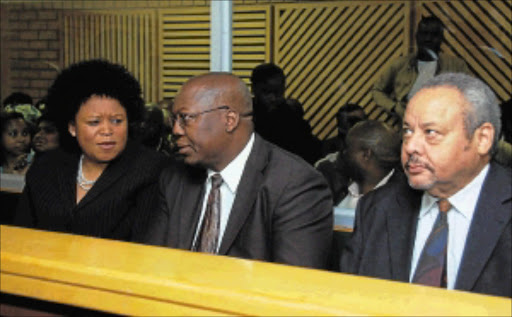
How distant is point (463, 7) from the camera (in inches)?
186

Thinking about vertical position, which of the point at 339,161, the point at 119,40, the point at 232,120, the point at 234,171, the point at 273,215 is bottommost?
the point at 339,161

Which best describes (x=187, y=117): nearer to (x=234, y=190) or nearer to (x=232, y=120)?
(x=232, y=120)

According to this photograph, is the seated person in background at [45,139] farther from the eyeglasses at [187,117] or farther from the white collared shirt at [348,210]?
the eyeglasses at [187,117]

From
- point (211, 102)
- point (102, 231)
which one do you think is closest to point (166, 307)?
point (211, 102)

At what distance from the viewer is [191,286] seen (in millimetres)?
1210

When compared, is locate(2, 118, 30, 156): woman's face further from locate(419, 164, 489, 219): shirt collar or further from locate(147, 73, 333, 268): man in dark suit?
locate(419, 164, 489, 219): shirt collar

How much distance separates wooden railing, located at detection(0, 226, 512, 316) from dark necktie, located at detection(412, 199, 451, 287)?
717mm

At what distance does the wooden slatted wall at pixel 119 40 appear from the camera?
217 inches

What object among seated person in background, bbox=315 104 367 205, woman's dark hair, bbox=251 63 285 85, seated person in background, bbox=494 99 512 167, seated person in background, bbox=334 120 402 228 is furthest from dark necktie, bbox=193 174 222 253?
woman's dark hair, bbox=251 63 285 85

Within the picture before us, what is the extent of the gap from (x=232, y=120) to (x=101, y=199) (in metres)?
0.65

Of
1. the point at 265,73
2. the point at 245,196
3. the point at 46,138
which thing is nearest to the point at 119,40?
the point at 46,138

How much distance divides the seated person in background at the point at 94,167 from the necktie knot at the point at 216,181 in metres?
0.42

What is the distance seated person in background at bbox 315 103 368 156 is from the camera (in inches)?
184

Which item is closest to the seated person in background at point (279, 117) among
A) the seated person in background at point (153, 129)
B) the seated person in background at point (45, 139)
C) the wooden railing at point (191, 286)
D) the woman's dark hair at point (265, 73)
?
the woman's dark hair at point (265, 73)
